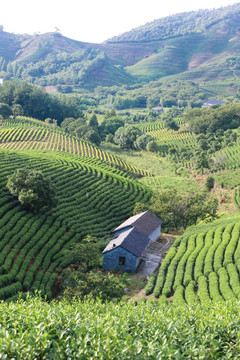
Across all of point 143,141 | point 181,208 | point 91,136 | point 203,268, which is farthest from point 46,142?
point 203,268

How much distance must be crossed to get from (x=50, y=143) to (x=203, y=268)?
6428cm

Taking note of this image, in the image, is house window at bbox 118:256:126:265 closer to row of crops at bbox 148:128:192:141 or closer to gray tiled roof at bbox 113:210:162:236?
gray tiled roof at bbox 113:210:162:236

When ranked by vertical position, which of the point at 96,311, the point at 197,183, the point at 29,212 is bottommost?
the point at 197,183

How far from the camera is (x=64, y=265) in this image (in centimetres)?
3694

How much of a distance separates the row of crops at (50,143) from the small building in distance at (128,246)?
123 ft

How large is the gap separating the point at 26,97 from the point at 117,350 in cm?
12406

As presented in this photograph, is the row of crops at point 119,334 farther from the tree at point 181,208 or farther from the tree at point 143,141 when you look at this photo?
the tree at point 143,141

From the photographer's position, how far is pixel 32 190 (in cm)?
4078

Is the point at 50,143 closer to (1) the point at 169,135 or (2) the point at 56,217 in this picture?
(2) the point at 56,217

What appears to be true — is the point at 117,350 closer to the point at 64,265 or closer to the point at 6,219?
the point at 64,265

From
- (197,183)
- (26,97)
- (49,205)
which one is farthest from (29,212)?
(26,97)

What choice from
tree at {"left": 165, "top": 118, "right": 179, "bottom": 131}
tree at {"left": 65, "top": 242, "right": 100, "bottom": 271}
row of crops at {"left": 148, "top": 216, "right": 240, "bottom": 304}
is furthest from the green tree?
tree at {"left": 165, "top": 118, "right": 179, "bottom": 131}

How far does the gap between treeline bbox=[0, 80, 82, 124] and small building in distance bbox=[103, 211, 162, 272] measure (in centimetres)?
9053

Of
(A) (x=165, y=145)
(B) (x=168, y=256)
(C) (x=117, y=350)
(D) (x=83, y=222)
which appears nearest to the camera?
(C) (x=117, y=350)
